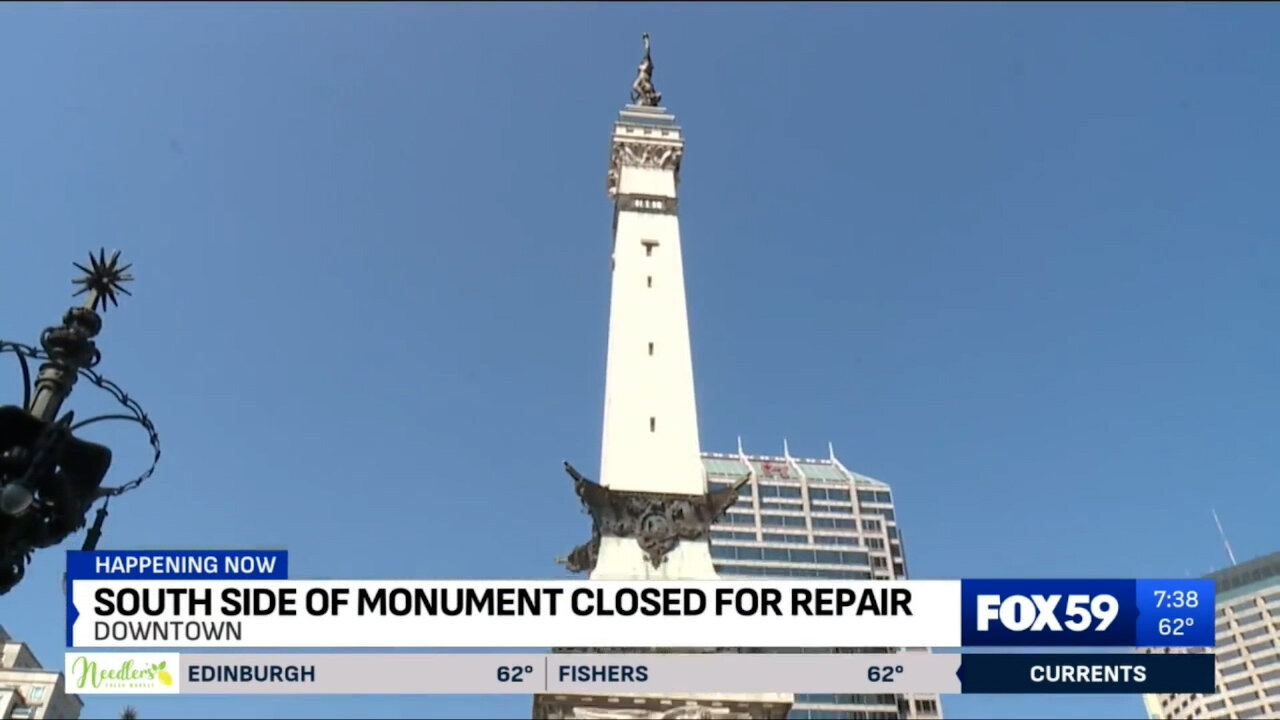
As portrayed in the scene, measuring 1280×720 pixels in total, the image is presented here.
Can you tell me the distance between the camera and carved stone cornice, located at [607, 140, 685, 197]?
159 feet

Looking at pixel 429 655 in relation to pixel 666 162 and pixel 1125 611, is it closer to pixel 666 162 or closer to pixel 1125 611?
pixel 1125 611

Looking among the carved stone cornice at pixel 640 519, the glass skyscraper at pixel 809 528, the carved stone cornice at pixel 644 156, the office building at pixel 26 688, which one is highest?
the glass skyscraper at pixel 809 528

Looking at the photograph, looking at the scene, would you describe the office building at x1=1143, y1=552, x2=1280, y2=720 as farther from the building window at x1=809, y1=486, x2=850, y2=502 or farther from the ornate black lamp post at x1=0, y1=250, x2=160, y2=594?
the ornate black lamp post at x1=0, y1=250, x2=160, y2=594

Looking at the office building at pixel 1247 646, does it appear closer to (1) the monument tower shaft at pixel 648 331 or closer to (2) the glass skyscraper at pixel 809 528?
(2) the glass skyscraper at pixel 809 528

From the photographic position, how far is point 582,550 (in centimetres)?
3684

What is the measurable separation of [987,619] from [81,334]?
13.1 m

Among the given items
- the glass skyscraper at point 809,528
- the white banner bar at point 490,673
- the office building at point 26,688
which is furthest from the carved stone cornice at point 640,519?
the glass skyscraper at point 809,528

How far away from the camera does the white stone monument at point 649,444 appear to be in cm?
3166

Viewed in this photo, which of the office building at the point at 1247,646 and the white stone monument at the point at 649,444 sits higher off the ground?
the office building at the point at 1247,646

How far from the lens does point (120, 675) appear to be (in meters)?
14.2

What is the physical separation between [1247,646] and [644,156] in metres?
144

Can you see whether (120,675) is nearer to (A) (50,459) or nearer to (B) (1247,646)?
(A) (50,459)

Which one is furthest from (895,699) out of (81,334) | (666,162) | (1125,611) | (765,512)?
(81,334)

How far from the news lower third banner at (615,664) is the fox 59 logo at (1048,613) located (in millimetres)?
295
